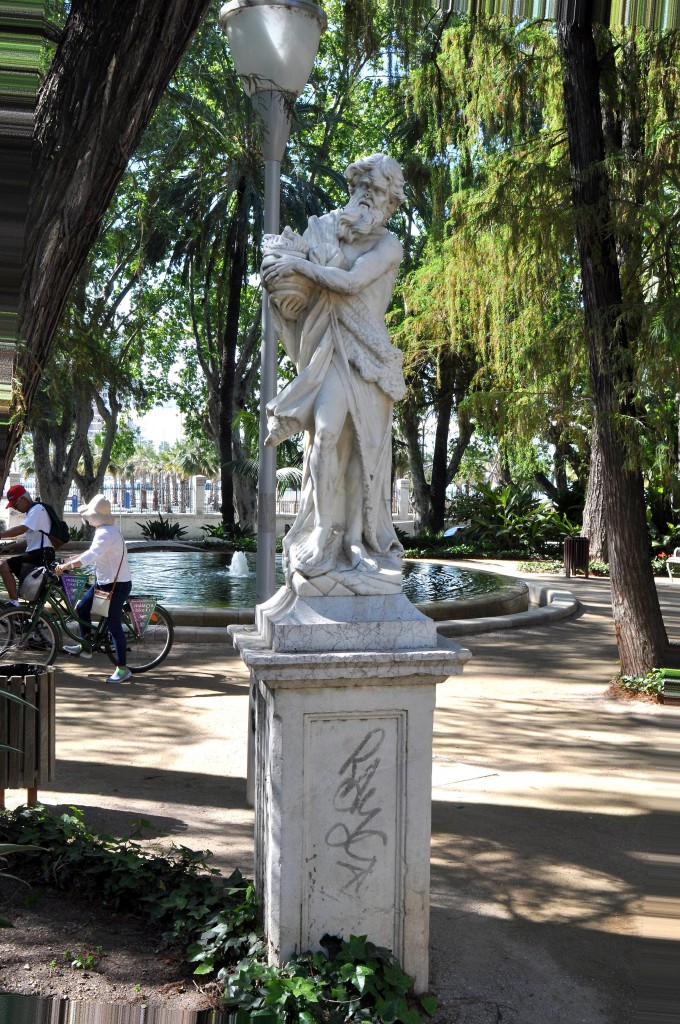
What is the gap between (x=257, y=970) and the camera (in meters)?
3.31

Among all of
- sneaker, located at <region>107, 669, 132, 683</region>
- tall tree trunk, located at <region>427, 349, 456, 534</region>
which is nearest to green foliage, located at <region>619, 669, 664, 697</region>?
sneaker, located at <region>107, 669, 132, 683</region>

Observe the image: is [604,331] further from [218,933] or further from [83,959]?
[83,959]

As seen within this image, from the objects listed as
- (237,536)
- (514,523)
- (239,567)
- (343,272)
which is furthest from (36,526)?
(514,523)

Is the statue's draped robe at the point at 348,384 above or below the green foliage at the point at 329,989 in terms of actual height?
above

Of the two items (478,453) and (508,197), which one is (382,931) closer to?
(508,197)

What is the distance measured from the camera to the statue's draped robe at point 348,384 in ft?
12.2

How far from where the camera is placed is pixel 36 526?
9.45 m

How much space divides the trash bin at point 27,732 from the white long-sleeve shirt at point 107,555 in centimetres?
356

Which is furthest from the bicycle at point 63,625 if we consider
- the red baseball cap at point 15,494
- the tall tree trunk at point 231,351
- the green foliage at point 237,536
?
the tall tree trunk at point 231,351

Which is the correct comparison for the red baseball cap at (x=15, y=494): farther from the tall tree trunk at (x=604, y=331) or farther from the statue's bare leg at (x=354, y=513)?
the statue's bare leg at (x=354, y=513)

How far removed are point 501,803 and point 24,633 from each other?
17.0 ft

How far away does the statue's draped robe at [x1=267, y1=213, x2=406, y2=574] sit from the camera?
3727 mm

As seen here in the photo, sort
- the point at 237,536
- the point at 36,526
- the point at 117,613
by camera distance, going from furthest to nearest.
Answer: the point at 237,536 → the point at 36,526 → the point at 117,613

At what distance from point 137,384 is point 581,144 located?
25199 mm
